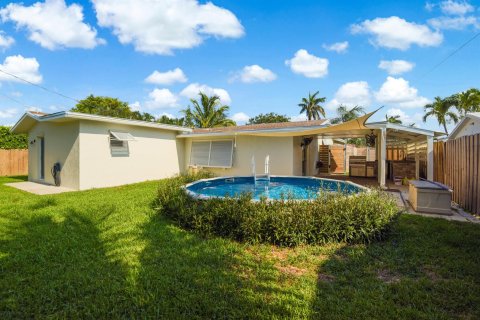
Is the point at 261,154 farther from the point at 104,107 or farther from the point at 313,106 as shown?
the point at 313,106

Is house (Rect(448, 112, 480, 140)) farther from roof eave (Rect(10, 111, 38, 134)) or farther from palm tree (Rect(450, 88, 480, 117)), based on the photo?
palm tree (Rect(450, 88, 480, 117))

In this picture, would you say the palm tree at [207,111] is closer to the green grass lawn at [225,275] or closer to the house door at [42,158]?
the house door at [42,158]

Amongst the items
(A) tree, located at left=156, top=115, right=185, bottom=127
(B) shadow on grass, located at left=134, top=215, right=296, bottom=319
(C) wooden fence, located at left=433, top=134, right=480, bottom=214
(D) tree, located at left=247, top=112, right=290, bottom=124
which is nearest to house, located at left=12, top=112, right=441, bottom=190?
(C) wooden fence, located at left=433, top=134, right=480, bottom=214

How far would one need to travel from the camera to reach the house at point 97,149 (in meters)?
14.3

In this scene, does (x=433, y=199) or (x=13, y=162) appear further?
(x=13, y=162)

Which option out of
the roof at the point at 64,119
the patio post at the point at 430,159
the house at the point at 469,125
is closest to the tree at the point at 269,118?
the roof at the point at 64,119

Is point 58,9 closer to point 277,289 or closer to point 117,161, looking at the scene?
point 117,161

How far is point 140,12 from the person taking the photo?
1471cm

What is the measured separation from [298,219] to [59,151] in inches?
592

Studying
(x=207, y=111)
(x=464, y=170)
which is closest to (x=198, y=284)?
(x=464, y=170)

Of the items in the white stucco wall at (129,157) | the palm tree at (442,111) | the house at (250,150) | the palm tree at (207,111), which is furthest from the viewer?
the palm tree at (207,111)

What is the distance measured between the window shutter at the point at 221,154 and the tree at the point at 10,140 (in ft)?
61.1

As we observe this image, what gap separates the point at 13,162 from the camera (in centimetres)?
2284

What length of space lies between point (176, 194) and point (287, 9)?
441 inches
